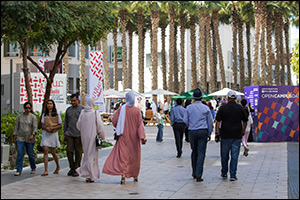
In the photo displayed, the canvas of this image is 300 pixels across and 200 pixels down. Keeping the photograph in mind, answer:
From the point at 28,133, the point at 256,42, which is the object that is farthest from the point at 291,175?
the point at 256,42

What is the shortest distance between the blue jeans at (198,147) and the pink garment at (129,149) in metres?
1.02

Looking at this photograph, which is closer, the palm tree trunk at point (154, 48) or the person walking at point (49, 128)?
the person walking at point (49, 128)

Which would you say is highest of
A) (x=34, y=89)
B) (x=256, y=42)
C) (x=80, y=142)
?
(x=256, y=42)

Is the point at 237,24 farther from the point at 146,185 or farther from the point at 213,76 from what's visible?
the point at 146,185

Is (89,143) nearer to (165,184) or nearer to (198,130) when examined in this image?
(165,184)

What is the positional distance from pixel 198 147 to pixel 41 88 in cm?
1011

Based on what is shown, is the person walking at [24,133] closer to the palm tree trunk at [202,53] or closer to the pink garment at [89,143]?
the pink garment at [89,143]

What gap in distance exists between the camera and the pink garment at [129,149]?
10.6 metres

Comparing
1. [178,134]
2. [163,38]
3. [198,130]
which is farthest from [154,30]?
[198,130]

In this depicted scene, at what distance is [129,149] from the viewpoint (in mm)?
10719

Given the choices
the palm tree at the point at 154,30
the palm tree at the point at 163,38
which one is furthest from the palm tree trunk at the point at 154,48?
the palm tree at the point at 163,38

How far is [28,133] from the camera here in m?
11.6

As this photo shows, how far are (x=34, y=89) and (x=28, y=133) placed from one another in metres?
8.12

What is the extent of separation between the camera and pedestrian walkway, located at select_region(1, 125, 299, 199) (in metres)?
9.15
